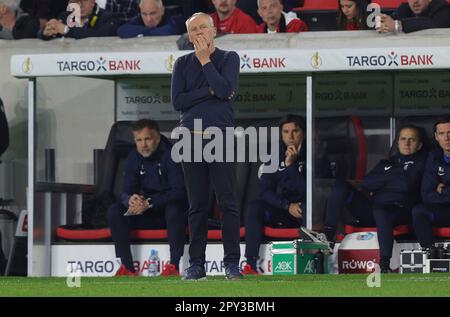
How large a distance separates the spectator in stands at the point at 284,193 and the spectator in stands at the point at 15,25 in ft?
12.2

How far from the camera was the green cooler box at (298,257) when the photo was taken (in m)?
14.8

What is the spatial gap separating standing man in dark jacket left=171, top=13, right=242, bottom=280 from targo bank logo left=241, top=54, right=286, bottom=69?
3.68m

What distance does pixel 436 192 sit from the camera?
49.4 feet

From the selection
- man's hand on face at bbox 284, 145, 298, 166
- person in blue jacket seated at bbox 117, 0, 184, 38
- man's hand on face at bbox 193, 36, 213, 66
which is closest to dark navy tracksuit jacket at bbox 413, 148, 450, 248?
man's hand on face at bbox 284, 145, 298, 166

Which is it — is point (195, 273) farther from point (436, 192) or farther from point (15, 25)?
point (15, 25)

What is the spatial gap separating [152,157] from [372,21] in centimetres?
269

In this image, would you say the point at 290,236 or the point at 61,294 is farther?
the point at 290,236

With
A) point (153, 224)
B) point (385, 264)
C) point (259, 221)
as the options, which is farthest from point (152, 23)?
point (385, 264)

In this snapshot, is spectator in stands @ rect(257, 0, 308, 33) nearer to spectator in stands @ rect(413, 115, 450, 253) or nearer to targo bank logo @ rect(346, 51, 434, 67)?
targo bank logo @ rect(346, 51, 434, 67)

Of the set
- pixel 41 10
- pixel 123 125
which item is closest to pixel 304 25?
pixel 123 125

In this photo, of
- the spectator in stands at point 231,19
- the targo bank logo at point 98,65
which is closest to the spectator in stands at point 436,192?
the spectator in stands at point 231,19

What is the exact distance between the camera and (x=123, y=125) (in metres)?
17.0

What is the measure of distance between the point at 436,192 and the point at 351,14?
2579 millimetres
